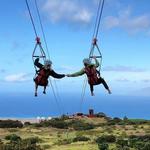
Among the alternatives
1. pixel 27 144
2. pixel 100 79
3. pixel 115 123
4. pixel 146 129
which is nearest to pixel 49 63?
pixel 100 79

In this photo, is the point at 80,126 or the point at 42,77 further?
the point at 80,126

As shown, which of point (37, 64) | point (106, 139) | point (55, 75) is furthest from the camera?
point (106, 139)

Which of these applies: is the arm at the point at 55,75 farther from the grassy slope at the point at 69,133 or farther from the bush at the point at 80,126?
the bush at the point at 80,126

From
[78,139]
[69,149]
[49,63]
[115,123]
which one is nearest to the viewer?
[49,63]

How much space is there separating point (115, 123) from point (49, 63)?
8010cm

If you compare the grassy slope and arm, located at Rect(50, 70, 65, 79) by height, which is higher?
the grassy slope

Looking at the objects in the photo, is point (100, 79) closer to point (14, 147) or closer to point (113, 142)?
point (14, 147)

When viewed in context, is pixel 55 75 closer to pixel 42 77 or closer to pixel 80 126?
pixel 42 77

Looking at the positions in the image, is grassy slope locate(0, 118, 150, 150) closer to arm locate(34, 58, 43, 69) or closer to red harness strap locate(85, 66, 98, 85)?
red harness strap locate(85, 66, 98, 85)

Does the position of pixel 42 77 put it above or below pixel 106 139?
below

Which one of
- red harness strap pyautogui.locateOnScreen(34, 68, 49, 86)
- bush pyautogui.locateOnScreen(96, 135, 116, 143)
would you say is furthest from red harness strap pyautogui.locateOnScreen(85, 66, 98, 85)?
bush pyautogui.locateOnScreen(96, 135, 116, 143)

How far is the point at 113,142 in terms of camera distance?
7956cm

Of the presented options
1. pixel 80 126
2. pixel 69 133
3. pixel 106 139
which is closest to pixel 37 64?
pixel 106 139

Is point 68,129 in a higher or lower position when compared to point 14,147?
higher
